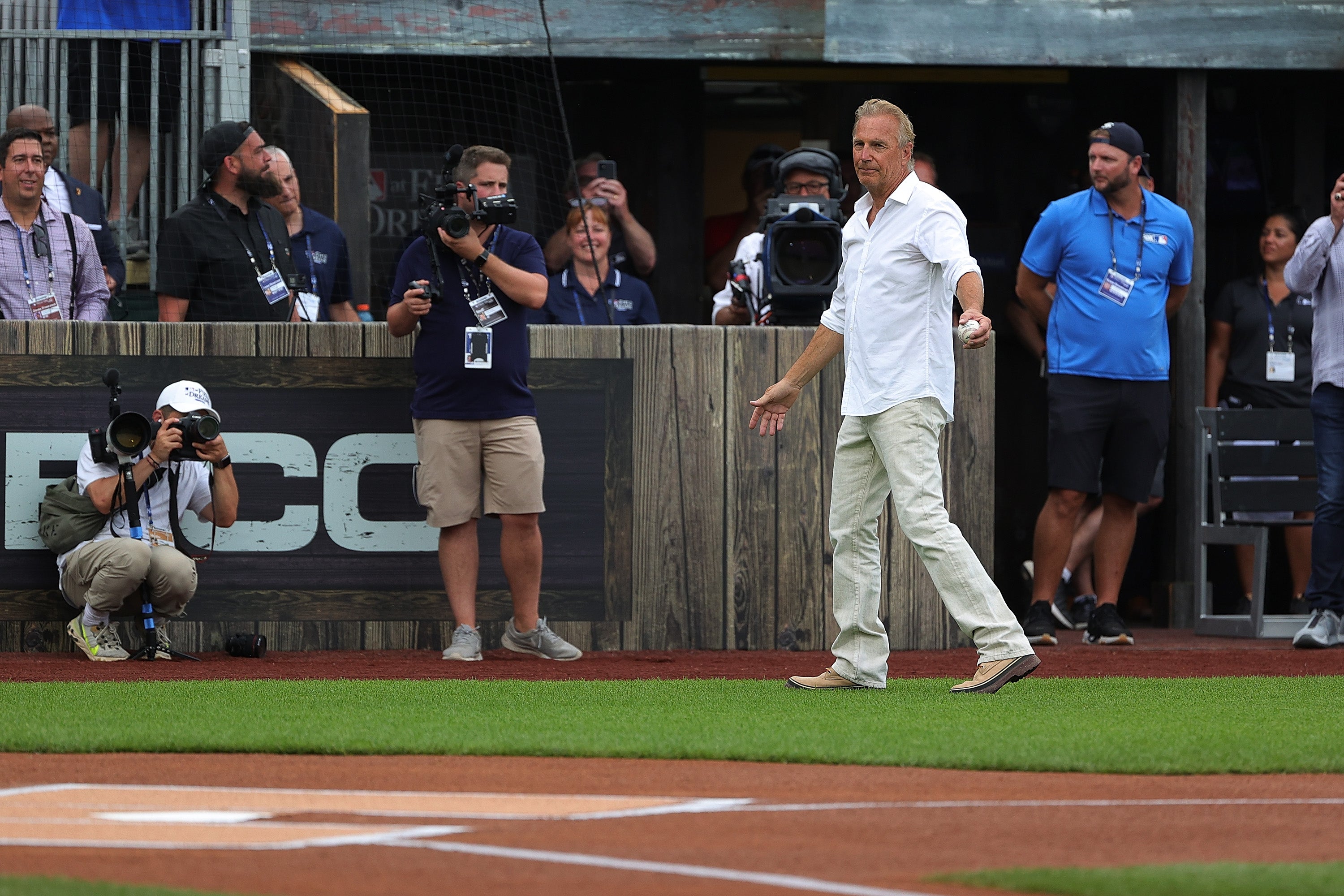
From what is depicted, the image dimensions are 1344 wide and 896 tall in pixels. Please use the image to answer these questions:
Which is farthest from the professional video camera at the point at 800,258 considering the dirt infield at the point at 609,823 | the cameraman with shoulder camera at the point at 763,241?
the dirt infield at the point at 609,823

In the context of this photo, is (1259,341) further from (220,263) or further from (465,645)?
(220,263)

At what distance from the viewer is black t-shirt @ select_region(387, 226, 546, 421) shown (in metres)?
8.66

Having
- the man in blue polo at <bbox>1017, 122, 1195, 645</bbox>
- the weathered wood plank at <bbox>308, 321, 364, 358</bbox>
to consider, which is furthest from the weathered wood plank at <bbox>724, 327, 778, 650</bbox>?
the weathered wood plank at <bbox>308, 321, 364, 358</bbox>

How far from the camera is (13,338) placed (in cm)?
903

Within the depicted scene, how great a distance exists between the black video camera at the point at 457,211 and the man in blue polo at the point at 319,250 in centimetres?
138

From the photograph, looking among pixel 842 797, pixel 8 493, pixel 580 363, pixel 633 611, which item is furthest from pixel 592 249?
pixel 842 797

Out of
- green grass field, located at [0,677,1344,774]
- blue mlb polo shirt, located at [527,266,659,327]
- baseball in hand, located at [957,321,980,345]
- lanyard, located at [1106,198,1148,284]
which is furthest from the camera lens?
blue mlb polo shirt, located at [527,266,659,327]

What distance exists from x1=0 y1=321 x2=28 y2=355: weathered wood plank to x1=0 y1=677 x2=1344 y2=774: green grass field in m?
2.26

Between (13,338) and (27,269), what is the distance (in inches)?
17.4

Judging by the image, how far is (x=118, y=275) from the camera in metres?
9.99

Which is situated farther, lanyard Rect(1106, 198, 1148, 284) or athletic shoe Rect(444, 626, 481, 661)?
lanyard Rect(1106, 198, 1148, 284)

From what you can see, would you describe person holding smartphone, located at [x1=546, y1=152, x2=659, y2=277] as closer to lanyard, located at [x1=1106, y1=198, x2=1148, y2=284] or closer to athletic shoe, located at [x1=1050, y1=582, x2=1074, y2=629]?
lanyard, located at [x1=1106, y1=198, x2=1148, y2=284]

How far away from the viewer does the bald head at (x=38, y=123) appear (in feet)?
31.4

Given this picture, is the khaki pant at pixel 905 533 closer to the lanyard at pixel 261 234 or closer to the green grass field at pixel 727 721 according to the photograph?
the green grass field at pixel 727 721
